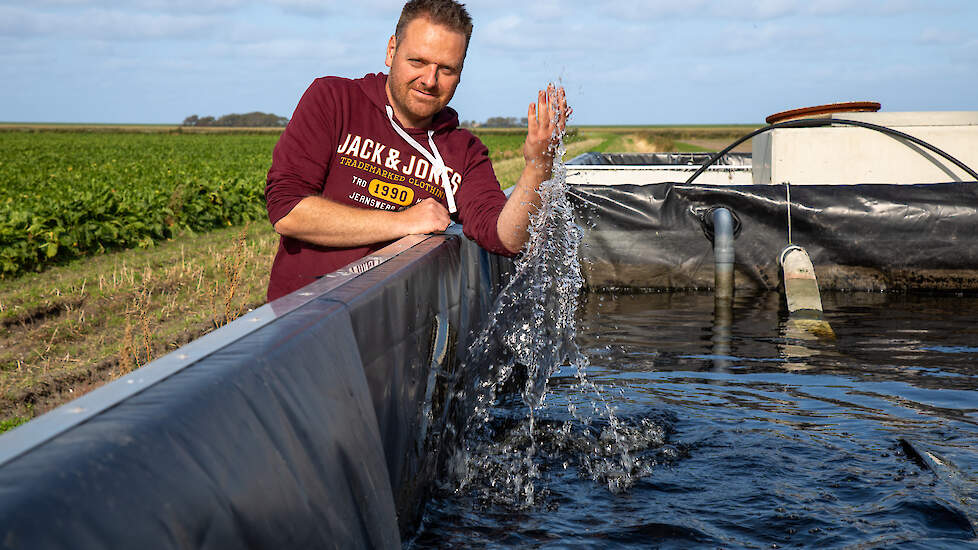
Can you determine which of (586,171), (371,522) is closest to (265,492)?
(371,522)

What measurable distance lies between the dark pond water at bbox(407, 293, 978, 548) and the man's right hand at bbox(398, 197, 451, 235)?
1027 mm

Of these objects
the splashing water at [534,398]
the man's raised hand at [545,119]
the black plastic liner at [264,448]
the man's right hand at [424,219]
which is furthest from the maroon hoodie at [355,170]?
the black plastic liner at [264,448]

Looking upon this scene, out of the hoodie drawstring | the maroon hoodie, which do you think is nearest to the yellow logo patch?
the maroon hoodie

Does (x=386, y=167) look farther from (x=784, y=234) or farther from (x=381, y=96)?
(x=784, y=234)

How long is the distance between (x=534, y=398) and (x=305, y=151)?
78.7 inches

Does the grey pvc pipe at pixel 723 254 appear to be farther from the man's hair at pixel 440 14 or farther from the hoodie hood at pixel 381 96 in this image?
the man's hair at pixel 440 14

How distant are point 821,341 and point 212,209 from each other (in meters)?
11.8

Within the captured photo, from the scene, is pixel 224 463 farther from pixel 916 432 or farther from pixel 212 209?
pixel 212 209

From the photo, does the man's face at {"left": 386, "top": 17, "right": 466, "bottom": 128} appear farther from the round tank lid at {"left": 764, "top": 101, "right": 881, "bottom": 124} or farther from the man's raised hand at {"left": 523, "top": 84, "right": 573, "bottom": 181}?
the round tank lid at {"left": 764, "top": 101, "right": 881, "bottom": 124}

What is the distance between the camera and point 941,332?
6695mm

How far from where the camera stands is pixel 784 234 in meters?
8.84

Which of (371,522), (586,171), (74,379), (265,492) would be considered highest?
(586,171)

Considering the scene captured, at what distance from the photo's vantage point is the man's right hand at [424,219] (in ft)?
12.1

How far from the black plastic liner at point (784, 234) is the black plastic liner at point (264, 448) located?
6.32 meters
